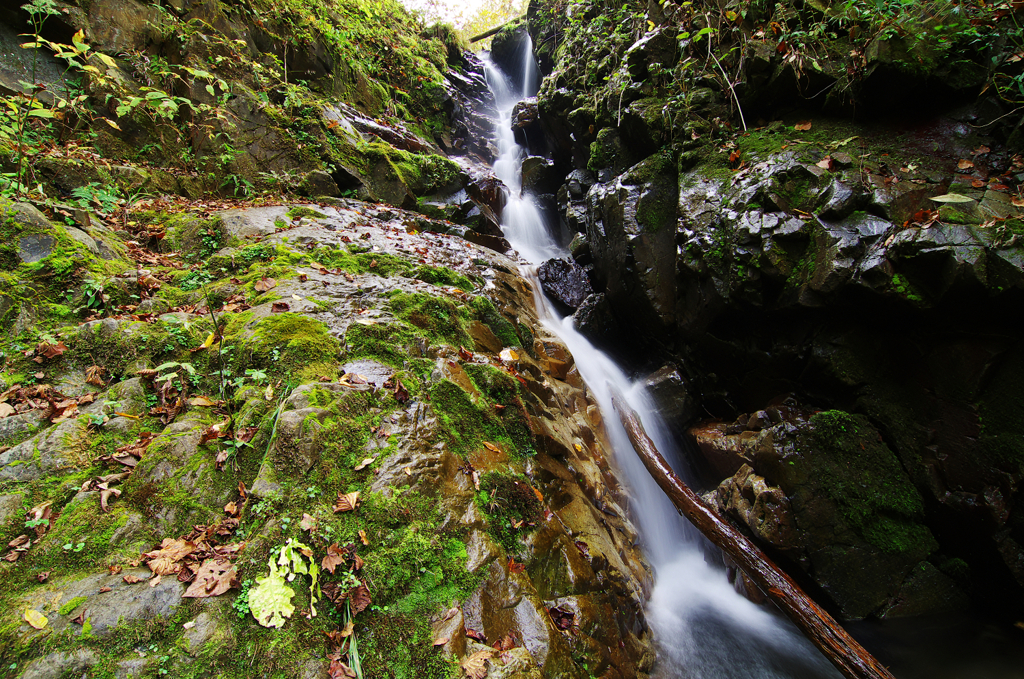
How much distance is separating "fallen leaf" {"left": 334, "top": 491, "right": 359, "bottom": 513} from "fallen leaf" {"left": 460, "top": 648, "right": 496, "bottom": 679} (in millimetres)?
1079

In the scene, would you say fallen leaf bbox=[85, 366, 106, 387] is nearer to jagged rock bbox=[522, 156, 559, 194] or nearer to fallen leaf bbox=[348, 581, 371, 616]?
fallen leaf bbox=[348, 581, 371, 616]

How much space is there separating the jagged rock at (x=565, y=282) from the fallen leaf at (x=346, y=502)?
752 cm

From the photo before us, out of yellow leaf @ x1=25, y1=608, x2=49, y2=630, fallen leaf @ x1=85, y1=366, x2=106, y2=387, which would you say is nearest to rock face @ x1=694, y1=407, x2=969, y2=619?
yellow leaf @ x1=25, y1=608, x2=49, y2=630

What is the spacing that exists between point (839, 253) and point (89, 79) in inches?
421

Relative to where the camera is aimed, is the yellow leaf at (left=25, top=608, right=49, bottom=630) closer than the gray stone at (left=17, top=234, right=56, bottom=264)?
Yes

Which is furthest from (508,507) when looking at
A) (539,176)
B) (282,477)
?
(539,176)

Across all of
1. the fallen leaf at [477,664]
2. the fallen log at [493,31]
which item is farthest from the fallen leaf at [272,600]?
the fallen log at [493,31]

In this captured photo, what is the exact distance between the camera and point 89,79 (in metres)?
5.71

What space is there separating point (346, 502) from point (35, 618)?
132 cm

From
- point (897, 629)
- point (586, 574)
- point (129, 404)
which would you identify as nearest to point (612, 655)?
point (586, 574)

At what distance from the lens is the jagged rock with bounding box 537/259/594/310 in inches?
373

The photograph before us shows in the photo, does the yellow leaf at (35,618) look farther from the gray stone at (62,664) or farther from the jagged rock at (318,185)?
the jagged rock at (318,185)

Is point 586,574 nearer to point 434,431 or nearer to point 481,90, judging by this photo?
point 434,431

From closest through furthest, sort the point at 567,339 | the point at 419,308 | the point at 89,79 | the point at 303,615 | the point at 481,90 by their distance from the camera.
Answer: the point at 303,615 < the point at 419,308 < the point at 89,79 < the point at 567,339 < the point at 481,90
